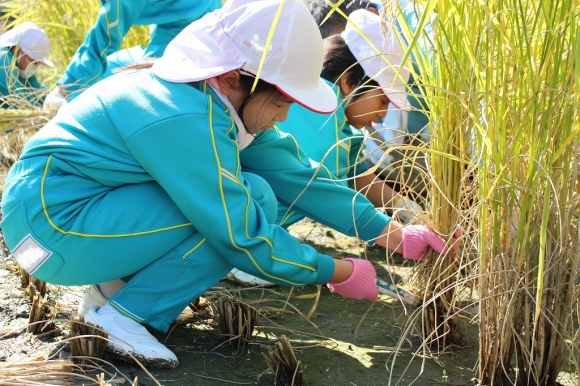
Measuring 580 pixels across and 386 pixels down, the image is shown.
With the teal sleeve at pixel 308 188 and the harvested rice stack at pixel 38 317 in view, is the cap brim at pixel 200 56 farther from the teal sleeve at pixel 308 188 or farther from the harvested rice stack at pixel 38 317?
the harvested rice stack at pixel 38 317

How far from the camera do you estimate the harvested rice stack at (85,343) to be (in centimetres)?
160

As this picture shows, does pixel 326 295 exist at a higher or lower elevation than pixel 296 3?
lower

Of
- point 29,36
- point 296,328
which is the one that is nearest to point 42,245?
point 296,328

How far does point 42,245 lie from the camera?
5.58ft

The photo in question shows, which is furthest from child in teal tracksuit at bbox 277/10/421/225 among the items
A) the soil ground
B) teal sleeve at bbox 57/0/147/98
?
teal sleeve at bbox 57/0/147/98

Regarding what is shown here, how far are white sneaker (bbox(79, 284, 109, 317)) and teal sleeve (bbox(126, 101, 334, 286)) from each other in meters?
0.37

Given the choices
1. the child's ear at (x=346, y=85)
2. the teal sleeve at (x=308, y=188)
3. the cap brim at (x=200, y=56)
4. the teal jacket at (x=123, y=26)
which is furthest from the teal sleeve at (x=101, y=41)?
the cap brim at (x=200, y=56)

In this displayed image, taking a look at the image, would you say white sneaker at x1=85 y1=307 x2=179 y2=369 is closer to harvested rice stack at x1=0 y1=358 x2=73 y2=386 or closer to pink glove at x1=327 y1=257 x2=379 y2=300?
harvested rice stack at x1=0 y1=358 x2=73 y2=386

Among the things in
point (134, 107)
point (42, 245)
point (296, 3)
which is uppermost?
point (296, 3)

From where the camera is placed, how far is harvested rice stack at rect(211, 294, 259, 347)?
6.00 feet

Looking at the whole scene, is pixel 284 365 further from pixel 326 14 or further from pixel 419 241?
pixel 326 14

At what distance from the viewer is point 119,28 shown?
3238mm

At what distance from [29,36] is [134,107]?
9.37ft

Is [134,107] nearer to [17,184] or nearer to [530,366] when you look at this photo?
[17,184]
